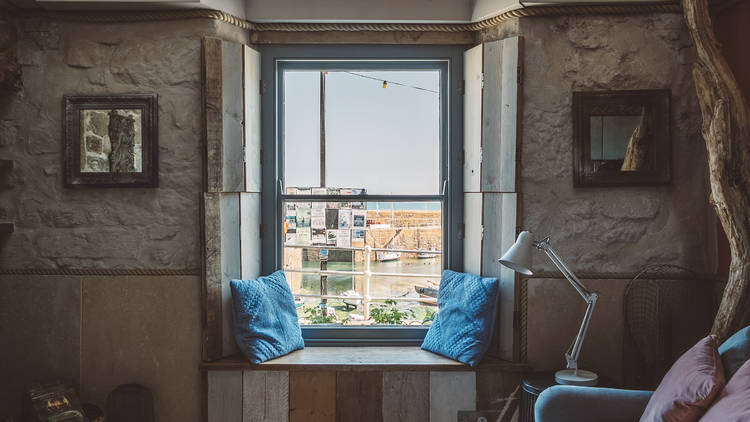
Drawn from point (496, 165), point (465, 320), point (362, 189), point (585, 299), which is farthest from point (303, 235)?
point (585, 299)

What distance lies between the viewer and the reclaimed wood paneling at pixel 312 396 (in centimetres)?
291

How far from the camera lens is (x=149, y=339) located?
2990 mm

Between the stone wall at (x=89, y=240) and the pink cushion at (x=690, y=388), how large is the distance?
228 centimetres

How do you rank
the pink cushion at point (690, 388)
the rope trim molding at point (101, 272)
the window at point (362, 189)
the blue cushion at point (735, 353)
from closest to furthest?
the pink cushion at point (690, 388) < the blue cushion at point (735, 353) < the rope trim molding at point (101, 272) < the window at point (362, 189)

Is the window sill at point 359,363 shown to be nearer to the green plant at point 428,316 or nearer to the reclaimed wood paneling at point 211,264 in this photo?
the reclaimed wood paneling at point 211,264

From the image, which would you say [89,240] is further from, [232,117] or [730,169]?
[730,169]

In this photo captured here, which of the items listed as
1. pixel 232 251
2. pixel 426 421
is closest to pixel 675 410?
pixel 426 421

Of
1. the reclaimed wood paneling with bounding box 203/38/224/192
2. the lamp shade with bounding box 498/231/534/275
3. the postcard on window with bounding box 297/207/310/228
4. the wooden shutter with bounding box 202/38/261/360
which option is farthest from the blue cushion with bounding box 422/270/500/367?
the reclaimed wood paneling with bounding box 203/38/224/192

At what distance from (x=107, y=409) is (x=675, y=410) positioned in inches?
107

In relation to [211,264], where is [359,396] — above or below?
below

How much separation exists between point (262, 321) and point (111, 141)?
1.31 metres

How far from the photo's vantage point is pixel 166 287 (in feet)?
9.81

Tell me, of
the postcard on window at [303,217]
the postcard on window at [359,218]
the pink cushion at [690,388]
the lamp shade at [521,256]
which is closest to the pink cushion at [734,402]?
the pink cushion at [690,388]

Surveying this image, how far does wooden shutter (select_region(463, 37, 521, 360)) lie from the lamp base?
36cm
